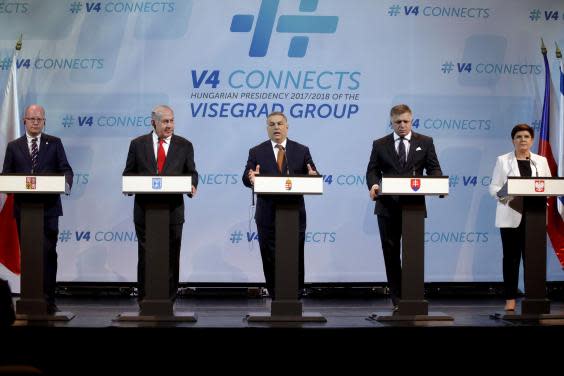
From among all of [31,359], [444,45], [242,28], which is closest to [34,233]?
[31,359]

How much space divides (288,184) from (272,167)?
0.78 meters

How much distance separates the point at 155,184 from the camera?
5879mm

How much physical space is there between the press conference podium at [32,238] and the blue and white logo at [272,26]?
3122 millimetres

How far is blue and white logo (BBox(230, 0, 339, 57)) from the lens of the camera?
846 centimetres

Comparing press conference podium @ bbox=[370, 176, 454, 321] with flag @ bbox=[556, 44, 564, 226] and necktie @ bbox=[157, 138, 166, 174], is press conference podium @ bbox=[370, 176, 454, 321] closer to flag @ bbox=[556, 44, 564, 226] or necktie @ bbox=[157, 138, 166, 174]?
necktie @ bbox=[157, 138, 166, 174]

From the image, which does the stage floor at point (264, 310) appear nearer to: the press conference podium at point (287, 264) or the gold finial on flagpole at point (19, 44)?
the press conference podium at point (287, 264)

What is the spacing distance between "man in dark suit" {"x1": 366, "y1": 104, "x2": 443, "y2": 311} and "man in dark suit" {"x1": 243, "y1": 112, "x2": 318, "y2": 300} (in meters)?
0.60

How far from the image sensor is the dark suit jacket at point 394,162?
6.37 metres

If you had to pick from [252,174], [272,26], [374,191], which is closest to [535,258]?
[374,191]

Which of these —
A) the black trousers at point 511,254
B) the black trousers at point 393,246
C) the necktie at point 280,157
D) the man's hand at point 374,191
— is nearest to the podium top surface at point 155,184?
the necktie at point 280,157

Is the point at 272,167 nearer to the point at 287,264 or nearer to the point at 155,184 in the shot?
the point at 287,264

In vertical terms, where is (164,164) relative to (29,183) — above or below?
above

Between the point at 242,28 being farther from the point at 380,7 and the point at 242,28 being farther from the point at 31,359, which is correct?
the point at 31,359

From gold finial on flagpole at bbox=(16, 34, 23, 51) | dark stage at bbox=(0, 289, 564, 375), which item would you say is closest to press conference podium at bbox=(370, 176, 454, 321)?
dark stage at bbox=(0, 289, 564, 375)
